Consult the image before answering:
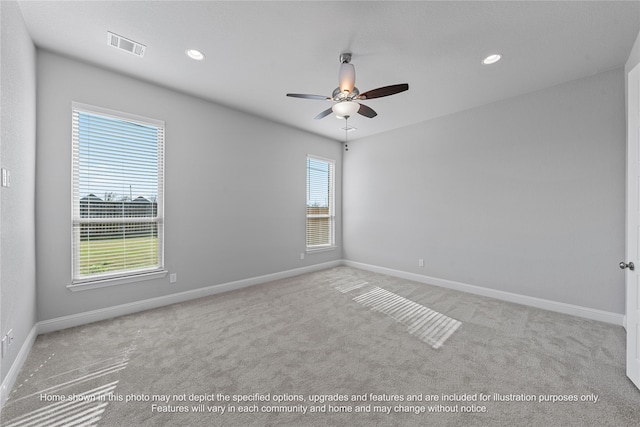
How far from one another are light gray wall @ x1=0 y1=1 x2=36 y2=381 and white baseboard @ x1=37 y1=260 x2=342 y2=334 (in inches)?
8.0

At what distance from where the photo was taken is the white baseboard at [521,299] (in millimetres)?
2895

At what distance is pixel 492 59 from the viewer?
267cm

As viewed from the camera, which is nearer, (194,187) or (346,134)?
(194,187)

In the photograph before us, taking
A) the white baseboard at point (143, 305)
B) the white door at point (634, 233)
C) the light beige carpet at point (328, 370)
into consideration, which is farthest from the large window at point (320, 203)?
the white door at point (634, 233)

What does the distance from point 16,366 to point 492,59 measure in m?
5.11

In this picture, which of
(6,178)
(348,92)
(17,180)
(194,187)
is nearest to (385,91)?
(348,92)

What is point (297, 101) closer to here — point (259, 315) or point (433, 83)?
point (433, 83)

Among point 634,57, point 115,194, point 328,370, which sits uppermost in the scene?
point 634,57

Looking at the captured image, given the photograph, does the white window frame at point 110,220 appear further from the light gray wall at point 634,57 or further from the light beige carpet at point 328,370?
the light gray wall at point 634,57

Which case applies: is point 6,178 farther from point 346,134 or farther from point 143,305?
point 346,134

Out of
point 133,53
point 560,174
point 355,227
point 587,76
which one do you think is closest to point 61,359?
point 133,53

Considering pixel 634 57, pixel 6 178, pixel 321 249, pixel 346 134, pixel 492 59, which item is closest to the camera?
pixel 6 178

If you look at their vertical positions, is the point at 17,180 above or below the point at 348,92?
below

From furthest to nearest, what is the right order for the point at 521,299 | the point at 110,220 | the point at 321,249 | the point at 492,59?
the point at 321,249 → the point at 521,299 → the point at 110,220 → the point at 492,59
